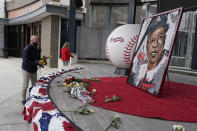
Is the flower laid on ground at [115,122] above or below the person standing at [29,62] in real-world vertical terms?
below

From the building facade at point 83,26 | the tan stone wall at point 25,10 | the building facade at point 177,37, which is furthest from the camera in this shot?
the tan stone wall at point 25,10

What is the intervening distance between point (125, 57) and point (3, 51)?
20.9 m

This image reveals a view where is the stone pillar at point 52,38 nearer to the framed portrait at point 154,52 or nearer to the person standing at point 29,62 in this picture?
the person standing at point 29,62

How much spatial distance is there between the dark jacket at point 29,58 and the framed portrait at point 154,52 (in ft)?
8.90

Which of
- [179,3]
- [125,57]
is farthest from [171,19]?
[179,3]

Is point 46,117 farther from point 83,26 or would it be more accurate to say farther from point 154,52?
point 83,26

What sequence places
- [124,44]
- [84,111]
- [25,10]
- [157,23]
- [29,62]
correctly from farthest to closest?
[25,10] → [124,44] → [157,23] → [29,62] → [84,111]

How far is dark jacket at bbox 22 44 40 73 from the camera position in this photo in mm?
4555

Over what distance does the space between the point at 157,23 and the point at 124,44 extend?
1611 mm

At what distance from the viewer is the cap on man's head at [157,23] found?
14.9 ft

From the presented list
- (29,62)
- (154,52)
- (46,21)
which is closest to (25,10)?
(46,21)

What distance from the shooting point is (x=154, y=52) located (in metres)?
4.63

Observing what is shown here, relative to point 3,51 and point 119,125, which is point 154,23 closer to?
point 119,125

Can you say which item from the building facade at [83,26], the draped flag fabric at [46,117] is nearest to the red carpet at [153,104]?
the draped flag fabric at [46,117]
